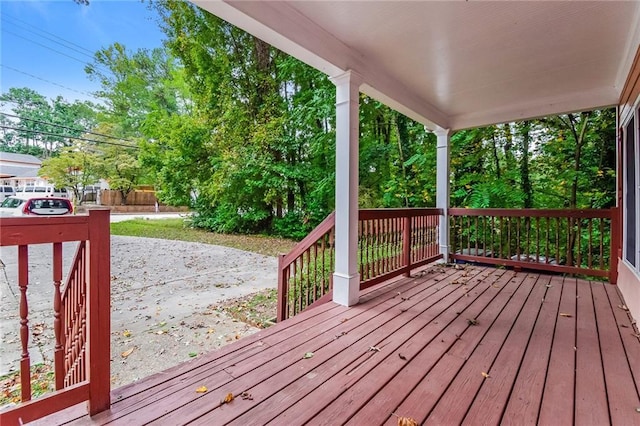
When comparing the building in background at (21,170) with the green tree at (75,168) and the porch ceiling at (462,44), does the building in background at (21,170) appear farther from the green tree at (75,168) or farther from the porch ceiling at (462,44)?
the porch ceiling at (462,44)

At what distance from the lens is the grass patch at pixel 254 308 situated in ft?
12.9

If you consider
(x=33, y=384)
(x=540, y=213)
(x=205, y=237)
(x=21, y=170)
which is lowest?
(x=33, y=384)

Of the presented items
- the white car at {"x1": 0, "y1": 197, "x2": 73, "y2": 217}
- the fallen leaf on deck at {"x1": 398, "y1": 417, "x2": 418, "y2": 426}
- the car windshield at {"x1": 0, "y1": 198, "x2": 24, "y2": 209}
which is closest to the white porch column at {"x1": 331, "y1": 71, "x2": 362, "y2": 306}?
the fallen leaf on deck at {"x1": 398, "y1": 417, "x2": 418, "y2": 426}

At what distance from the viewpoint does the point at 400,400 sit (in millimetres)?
1529

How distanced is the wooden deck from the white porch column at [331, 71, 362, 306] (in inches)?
11.2

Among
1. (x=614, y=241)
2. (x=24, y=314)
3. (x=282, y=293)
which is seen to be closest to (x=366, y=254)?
(x=282, y=293)

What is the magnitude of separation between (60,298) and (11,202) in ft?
36.0

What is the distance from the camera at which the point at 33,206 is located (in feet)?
28.0

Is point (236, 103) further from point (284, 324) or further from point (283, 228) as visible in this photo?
point (284, 324)

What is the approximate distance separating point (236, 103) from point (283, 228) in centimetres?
442

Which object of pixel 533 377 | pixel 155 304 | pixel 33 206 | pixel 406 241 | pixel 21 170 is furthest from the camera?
pixel 21 170

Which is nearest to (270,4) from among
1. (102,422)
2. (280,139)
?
(102,422)

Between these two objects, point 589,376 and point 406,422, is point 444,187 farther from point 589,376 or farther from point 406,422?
point 406,422

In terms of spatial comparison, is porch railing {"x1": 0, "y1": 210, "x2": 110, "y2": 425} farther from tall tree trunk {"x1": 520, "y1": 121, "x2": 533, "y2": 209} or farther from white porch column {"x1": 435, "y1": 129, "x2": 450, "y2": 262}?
tall tree trunk {"x1": 520, "y1": 121, "x2": 533, "y2": 209}
